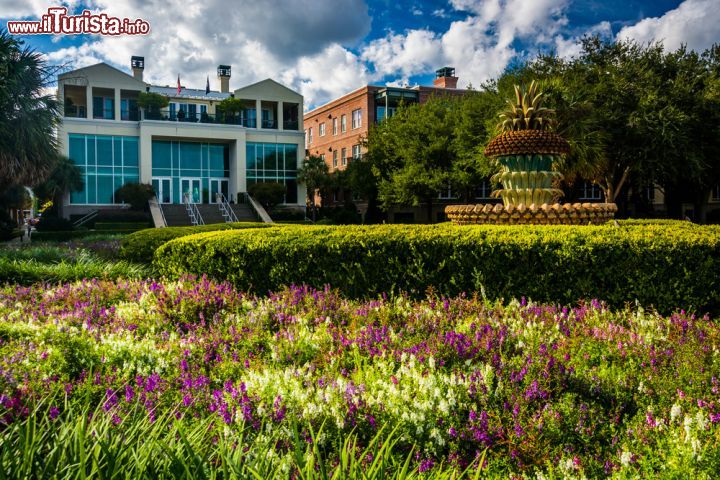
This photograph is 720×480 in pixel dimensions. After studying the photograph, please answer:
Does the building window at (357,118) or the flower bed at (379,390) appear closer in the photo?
the flower bed at (379,390)

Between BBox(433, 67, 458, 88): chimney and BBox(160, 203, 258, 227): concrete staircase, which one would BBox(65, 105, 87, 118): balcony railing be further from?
BBox(433, 67, 458, 88): chimney

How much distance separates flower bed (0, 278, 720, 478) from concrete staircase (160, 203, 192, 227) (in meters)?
36.9

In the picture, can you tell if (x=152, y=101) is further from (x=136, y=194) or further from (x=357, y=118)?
(x=357, y=118)

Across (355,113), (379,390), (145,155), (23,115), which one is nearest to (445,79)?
(355,113)

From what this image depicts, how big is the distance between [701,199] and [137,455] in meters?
47.6

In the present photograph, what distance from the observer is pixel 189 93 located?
53.8 metres

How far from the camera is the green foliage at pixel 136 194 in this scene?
141 feet

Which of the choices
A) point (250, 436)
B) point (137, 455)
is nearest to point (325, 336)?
point (250, 436)

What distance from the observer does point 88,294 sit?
25.7 feet

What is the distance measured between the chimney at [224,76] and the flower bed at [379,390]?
5373cm

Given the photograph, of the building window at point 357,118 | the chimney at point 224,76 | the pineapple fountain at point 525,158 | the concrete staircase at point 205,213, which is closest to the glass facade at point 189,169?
the concrete staircase at point 205,213

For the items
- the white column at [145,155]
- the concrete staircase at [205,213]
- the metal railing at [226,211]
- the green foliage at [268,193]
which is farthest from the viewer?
the green foliage at [268,193]

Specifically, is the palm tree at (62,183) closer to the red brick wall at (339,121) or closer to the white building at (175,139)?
the white building at (175,139)

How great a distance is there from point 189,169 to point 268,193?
25.7ft
